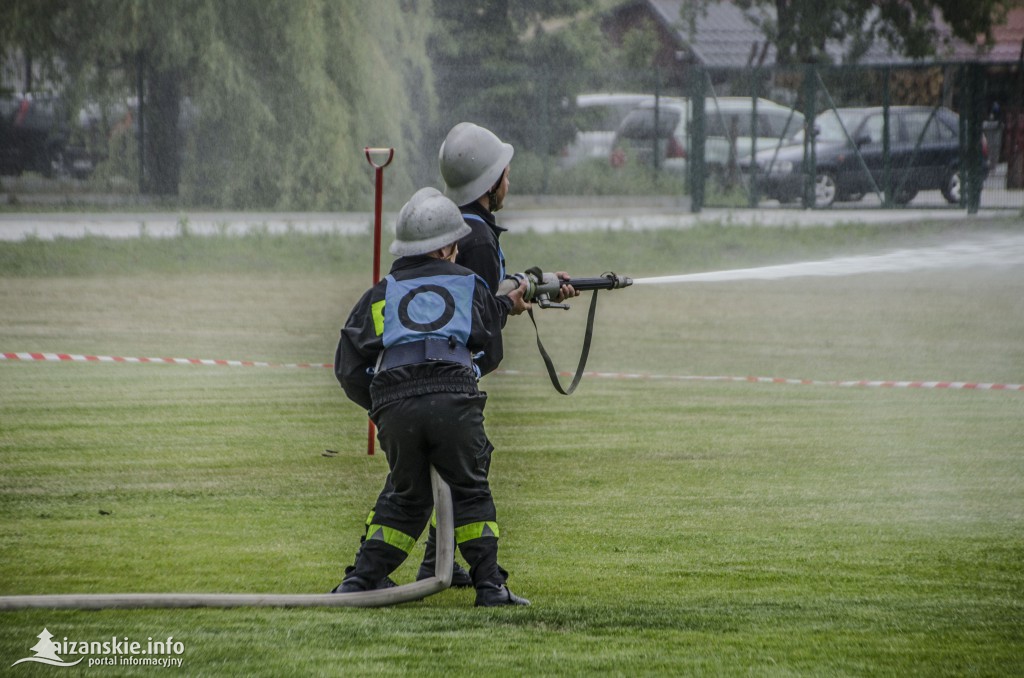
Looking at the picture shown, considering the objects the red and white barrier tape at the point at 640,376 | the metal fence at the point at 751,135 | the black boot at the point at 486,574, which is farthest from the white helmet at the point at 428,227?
the metal fence at the point at 751,135

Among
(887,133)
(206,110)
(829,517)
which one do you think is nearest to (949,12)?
(887,133)

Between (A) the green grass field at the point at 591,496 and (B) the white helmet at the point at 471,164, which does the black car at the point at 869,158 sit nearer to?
(A) the green grass field at the point at 591,496

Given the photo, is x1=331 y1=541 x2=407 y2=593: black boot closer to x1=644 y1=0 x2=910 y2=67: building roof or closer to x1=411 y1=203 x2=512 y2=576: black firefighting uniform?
x1=411 y1=203 x2=512 y2=576: black firefighting uniform

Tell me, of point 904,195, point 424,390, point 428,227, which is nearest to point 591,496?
point 424,390

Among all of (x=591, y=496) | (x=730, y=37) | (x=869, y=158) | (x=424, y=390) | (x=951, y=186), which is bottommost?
(x=591, y=496)

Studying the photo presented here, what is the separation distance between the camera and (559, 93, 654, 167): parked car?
66.7ft

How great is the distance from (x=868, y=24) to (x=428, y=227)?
1572cm

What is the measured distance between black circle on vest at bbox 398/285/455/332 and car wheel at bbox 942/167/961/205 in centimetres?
1369

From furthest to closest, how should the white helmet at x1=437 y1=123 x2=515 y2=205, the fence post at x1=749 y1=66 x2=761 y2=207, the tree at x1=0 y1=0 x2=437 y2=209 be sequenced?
1. the fence post at x1=749 y1=66 x2=761 y2=207
2. the tree at x1=0 y1=0 x2=437 y2=209
3. the white helmet at x1=437 y1=123 x2=515 y2=205

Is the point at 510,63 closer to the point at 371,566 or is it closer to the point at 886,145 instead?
the point at 886,145

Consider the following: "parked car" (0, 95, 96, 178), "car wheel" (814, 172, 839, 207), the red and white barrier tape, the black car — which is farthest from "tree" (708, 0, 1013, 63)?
"parked car" (0, 95, 96, 178)

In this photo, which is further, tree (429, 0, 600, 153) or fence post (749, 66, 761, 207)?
tree (429, 0, 600, 153)

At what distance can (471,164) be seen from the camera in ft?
16.2

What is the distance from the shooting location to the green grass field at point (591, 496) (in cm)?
422
